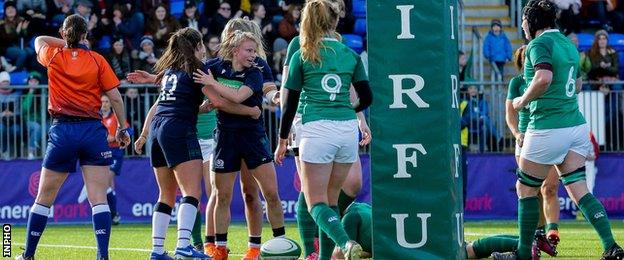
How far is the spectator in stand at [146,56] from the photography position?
23156 mm

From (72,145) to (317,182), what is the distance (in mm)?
2458

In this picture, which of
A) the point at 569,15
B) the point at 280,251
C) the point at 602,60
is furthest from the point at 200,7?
the point at 280,251

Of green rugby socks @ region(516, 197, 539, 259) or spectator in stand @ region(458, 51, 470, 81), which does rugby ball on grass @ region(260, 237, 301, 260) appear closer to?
green rugby socks @ region(516, 197, 539, 259)

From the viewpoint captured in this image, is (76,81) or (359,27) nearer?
(76,81)

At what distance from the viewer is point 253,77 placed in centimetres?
1145

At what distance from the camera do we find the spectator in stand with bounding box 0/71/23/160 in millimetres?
20922

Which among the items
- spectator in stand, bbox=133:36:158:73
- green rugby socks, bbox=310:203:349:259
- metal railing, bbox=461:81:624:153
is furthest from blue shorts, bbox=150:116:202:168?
spectator in stand, bbox=133:36:158:73

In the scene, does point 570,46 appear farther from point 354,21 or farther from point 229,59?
point 354,21

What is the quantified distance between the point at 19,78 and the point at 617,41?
1072 centimetres

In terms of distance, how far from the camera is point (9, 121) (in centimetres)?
2092

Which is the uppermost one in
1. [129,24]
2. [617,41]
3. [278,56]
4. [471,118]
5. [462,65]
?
[129,24]

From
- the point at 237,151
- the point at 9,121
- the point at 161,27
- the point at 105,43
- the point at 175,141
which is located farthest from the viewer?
the point at 161,27

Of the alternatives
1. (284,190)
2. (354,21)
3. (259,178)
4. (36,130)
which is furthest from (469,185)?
(259,178)

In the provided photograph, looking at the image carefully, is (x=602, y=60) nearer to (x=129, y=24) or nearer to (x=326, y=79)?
(x=129, y=24)
